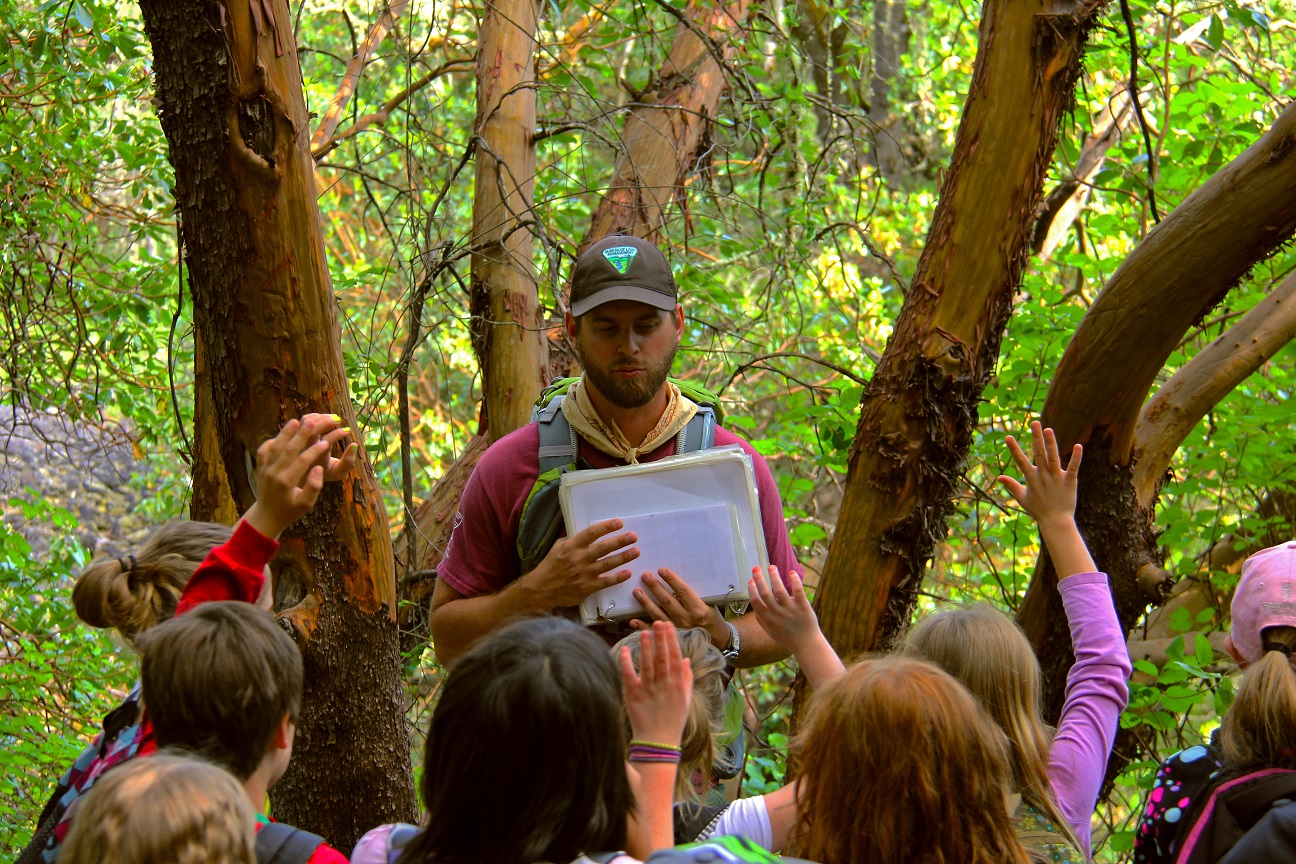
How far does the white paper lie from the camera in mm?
2561

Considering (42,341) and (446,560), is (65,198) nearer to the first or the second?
(42,341)

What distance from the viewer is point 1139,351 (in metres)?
3.15

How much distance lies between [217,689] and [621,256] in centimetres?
137

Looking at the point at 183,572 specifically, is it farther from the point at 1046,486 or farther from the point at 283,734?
the point at 1046,486

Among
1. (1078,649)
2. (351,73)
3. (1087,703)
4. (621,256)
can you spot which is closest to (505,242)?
(351,73)

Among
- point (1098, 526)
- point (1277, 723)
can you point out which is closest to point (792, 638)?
point (1277, 723)

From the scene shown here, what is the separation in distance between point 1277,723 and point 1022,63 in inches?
66.6

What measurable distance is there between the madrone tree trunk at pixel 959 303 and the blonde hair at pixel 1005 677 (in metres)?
0.74

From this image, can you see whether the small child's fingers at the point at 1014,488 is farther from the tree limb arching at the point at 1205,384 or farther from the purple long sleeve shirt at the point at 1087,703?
the tree limb arching at the point at 1205,384

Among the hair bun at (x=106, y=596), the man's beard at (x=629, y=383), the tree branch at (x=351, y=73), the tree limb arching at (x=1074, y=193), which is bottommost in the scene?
the hair bun at (x=106, y=596)

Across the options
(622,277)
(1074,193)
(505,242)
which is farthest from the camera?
(1074,193)

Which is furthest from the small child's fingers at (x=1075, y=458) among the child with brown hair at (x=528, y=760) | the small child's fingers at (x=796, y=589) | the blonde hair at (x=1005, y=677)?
the child with brown hair at (x=528, y=760)

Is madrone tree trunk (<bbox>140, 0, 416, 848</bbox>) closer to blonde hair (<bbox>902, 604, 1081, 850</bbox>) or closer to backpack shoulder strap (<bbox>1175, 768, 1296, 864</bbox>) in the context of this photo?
blonde hair (<bbox>902, 604, 1081, 850</bbox>)

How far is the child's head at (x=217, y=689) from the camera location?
182cm
